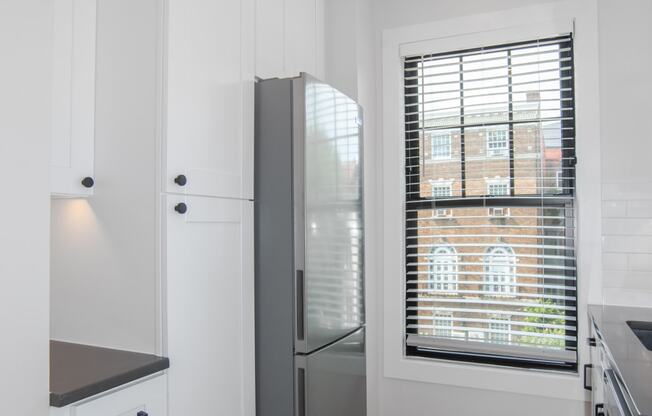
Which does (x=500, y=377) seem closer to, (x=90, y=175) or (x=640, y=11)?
(x=640, y=11)

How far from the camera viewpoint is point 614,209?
2303mm

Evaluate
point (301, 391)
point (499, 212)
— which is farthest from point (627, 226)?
point (301, 391)

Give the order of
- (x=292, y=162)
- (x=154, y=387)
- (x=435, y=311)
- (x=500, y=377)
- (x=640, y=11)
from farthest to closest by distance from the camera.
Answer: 1. (x=435, y=311)
2. (x=500, y=377)
3. (x=640, y=11)
4. (x=292, y=162)
5. (x=154, y=387)

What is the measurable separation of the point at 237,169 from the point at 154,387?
79 centimetres

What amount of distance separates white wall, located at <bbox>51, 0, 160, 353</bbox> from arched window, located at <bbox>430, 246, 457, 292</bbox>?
166 centimetres

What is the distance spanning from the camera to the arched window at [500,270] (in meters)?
2.54

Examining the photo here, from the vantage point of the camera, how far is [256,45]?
1974 mm

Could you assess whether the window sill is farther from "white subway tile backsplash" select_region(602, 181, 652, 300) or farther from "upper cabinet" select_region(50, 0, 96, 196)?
"upper cabinet" select_region(50, 0, 96, 196)

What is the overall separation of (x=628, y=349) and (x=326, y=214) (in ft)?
3.59

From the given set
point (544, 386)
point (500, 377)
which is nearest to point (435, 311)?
point (500, 377)

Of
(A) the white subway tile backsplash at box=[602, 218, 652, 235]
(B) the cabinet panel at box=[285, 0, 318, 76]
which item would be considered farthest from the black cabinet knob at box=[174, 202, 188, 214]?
(A) the white subway tile backsplash at box=[602, 218, 652, 235]

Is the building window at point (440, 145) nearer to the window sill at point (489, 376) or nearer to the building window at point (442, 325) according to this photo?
the building window at point (442, 325)

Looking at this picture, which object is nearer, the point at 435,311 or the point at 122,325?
the point at 122,325

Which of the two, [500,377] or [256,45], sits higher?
[256,45]
